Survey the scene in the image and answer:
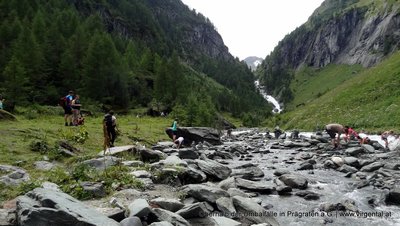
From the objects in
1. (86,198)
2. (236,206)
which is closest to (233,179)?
(236,206)

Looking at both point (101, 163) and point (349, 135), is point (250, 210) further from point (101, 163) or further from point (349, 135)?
point (349, 135)

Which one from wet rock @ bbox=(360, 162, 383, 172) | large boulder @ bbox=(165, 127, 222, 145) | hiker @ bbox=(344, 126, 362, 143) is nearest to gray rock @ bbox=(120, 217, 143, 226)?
wet rock @ bbox=(360, 162, 383, 172)

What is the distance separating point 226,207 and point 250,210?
0.91 m

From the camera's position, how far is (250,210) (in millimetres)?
13258

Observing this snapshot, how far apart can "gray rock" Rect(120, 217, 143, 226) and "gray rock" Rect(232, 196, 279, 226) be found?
456 centimetres

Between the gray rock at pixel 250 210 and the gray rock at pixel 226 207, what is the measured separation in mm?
239

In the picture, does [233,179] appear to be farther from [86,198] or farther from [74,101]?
[74,101]

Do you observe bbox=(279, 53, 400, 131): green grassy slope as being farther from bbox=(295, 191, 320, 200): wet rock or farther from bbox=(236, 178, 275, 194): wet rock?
bbox=(236, 178, 275, 194): wet rock

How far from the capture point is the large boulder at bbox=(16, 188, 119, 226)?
27.8 ft

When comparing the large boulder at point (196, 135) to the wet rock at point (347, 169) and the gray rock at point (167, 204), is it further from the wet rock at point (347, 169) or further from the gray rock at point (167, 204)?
the gray rock at point (167, 204)

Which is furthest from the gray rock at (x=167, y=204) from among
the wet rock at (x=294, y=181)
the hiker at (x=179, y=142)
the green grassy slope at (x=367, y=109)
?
the green grassy slope at (x=367, y=109)

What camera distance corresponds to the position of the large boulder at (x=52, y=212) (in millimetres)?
8469

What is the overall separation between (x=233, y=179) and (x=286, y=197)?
110 inches

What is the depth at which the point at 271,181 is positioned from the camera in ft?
69.2
